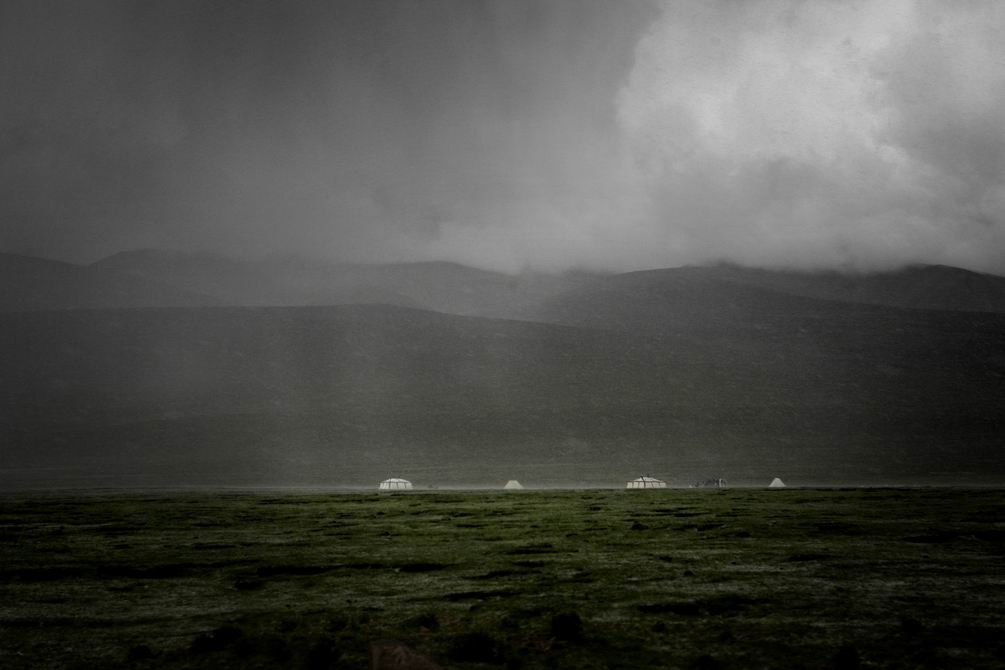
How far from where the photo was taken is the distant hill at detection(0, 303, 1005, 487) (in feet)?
385

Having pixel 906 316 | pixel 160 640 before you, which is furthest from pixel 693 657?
pixel 906 316

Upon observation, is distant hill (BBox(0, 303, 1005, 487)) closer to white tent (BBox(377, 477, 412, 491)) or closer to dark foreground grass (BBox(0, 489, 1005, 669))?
white tent (BBox(377, 477, 412, 491))

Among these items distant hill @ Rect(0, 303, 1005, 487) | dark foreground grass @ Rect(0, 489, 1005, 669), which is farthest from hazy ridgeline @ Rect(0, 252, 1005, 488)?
dark foreground grass @ Rect(0, 489, 1005, 669)

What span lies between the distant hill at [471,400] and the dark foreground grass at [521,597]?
79.7 meters

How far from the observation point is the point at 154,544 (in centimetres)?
2634

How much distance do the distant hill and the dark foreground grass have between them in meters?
79.7

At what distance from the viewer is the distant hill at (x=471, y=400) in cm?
11738

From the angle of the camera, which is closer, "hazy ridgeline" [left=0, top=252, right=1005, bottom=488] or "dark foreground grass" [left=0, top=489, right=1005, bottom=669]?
"dark foreground grass" [left=0, top=489, right=1005, bottom=669]

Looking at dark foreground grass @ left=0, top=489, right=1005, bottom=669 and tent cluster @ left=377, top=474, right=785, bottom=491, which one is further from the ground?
dark foreground grass @ left=0, top=489, right=1005, bottom=669

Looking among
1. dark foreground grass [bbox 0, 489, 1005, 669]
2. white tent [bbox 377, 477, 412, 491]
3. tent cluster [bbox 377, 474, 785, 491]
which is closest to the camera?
dark foreground grass [bbox 0, 489, 1005, 669]

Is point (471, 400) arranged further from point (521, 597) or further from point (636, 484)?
point (521, 597)

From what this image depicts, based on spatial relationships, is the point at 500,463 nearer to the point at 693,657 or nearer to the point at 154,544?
the point at 154,544

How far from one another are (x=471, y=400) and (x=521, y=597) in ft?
425

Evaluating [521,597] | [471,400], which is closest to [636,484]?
[471,400]
